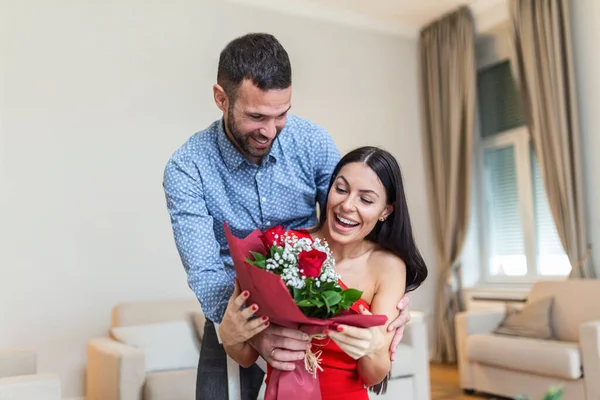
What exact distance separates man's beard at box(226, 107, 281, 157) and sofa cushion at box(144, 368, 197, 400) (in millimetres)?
1953

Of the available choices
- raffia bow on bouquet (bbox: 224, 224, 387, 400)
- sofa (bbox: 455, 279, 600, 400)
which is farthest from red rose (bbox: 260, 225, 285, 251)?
sofa (bbox: 455, 279, 600, 400)

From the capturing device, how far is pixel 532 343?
381 cm

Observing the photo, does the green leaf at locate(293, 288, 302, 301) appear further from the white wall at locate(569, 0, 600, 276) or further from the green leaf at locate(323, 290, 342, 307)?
the white wall at locate(569, 0, 600, 276)

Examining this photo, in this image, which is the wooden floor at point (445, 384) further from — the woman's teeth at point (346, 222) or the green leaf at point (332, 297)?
the green leaf at point (332, 297)

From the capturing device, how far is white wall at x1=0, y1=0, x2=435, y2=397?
4023 mm

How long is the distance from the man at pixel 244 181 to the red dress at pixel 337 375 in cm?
17

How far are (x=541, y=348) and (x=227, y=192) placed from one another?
111 inches

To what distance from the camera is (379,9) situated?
18.0 ft

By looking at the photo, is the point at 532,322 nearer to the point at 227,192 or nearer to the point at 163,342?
the point at 163,342

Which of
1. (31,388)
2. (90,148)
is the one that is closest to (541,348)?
(31,388)

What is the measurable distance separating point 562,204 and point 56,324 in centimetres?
388

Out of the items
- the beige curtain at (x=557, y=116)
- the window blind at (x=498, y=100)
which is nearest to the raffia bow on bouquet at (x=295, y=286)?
the beige curtain at (x=557, y=116)

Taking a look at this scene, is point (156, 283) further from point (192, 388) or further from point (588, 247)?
point (588, 247)

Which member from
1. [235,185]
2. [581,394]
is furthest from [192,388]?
[581,394]
